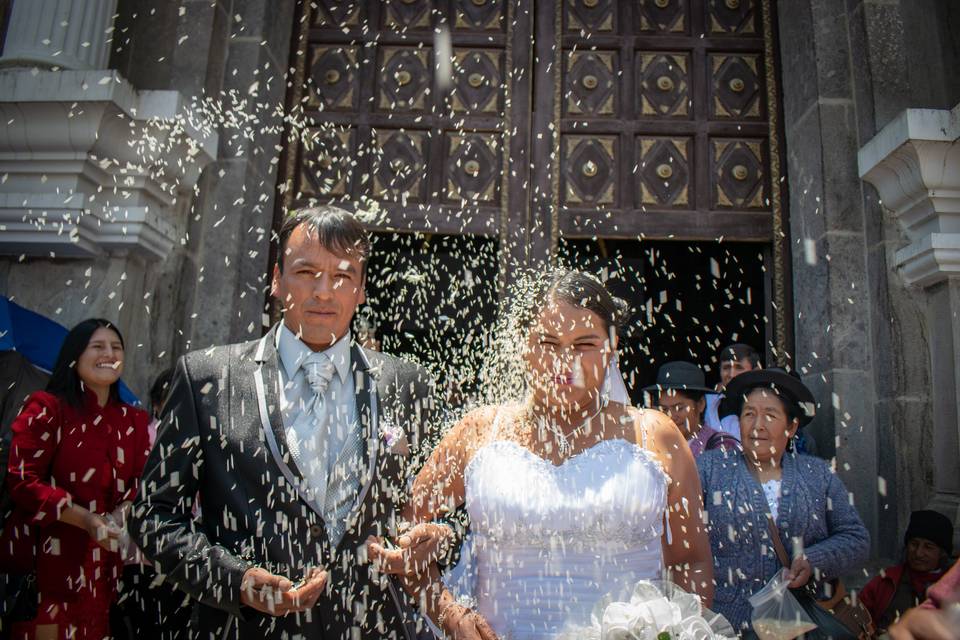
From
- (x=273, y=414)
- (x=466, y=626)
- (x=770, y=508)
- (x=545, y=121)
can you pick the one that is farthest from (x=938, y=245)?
(x=273, y=414)

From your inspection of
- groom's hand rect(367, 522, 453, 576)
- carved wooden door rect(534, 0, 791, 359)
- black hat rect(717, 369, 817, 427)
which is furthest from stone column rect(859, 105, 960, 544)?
groom's hand rect(367, 522, 453, 576)

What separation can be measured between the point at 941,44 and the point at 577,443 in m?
4.73

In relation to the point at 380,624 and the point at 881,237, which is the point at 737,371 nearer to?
the point at 881,237

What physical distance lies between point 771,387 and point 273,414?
8.64 feet

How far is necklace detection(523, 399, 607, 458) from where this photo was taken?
2594 mm

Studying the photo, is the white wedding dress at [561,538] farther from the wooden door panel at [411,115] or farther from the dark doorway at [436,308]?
the dark doorway at [436,308]

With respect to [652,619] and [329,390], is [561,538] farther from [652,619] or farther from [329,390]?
[329,390]

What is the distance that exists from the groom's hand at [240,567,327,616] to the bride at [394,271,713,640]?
0.52 m

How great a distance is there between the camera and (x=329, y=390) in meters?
2.21

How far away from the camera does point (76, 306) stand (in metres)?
4.82

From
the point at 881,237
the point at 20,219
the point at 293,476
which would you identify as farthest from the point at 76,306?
the point at 881,237

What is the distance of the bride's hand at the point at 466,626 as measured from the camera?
2.25 m

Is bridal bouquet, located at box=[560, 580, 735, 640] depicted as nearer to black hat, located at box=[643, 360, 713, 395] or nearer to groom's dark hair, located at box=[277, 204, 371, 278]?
groom's dark hair, located at box=[277, 204, 371, 278]

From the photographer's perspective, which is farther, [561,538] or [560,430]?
[560,430]
